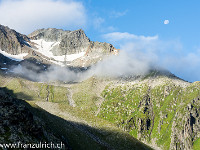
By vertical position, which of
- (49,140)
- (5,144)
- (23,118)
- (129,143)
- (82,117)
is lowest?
(129,143)

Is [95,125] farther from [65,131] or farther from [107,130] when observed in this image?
[65,131]

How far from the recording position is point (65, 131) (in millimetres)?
78625

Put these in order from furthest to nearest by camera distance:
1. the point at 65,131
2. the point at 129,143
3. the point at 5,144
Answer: the point at 129,143, the point at 65,131, the point at 5,144

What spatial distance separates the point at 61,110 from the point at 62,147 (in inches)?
3379

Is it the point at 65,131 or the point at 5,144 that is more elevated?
the point at 5,144

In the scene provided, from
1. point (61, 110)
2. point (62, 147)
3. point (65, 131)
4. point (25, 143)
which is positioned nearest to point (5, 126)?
point (25, 143)

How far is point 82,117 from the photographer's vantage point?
126938 millimetres

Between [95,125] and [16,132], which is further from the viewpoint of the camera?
[95,125]

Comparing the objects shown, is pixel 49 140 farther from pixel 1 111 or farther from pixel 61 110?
pixel 61 110

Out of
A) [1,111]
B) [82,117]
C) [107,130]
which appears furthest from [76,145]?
[82,117]

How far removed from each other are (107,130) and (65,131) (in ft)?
125

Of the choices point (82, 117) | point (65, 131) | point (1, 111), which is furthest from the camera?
point (82, 117)

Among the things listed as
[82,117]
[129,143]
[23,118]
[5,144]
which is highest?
[23,118]

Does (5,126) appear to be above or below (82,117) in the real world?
above
